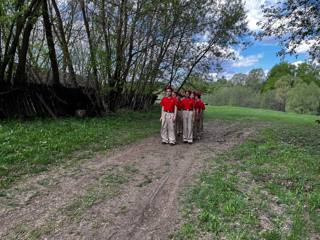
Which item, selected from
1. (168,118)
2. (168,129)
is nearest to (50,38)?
(168,118)

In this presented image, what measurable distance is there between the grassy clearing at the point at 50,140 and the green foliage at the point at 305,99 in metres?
62.7

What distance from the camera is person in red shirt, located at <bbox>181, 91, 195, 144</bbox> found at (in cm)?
1582

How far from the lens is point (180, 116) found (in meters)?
16.8

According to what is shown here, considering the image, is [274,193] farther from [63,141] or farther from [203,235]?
[63,141]

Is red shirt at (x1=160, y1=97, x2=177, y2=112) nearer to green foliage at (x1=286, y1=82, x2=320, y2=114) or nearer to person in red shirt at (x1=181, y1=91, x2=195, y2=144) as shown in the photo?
person in red shirt at (x1=181, y1=91, x2=195, y2=144)

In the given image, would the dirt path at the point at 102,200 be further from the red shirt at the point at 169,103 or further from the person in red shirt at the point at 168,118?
the red shirt at the point at 169,103

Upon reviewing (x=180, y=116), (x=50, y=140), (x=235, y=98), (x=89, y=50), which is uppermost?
(x=89, y=50)

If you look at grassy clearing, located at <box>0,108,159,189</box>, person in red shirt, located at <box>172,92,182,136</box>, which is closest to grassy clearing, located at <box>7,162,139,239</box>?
grassy clearing, located at <box>0,108,159,189</box>

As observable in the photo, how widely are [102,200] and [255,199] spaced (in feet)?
10.4

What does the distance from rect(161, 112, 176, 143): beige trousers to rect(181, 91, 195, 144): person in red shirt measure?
A: 0.82 metres

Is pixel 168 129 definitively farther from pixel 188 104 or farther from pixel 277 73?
pixel 277 73

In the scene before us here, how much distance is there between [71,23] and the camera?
21.5m

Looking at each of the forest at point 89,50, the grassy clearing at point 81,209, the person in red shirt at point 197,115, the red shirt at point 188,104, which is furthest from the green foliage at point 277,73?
the grassy clearing at point 81,209

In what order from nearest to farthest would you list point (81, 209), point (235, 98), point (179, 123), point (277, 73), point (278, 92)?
point (81, 209) < point (179, 123) < point (278, 92) < point (235, 98) < point (277, 73)
